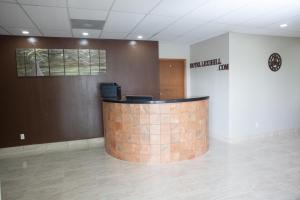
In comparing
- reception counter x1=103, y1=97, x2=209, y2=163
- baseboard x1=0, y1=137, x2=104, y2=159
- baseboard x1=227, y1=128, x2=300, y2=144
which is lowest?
baseboard x1=0, y1=137, x2=104, y2=159

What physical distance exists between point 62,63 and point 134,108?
7.47 ft

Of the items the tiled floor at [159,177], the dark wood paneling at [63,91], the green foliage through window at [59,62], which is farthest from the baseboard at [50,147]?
the green foliage through window at [59,62]

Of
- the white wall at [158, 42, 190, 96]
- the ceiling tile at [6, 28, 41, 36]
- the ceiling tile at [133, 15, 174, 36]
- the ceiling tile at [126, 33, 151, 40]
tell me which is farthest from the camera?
the white wall at [158, 42, 190, 96]

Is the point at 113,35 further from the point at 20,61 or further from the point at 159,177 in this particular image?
the point at 159,177

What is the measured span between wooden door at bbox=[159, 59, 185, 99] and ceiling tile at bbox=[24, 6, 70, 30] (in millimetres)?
3126

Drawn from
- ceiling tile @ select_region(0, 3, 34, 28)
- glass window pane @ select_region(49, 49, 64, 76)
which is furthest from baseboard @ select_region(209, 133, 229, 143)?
ceiling tile @ select_region(0, 3, 34, 28)

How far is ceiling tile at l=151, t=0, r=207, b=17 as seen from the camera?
2887mm

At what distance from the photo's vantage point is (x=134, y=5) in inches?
117

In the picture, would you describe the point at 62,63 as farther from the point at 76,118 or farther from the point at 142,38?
the point at 142,38

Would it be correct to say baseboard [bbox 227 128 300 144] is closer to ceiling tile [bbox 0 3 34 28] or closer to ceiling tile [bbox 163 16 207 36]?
ceiling tile [bbox 163 16 207 36]

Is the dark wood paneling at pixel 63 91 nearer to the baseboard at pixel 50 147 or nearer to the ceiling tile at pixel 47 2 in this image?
the baseboard at pixel 50 147

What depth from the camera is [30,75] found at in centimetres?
469

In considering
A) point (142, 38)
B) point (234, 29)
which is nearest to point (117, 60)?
point (142, 38)

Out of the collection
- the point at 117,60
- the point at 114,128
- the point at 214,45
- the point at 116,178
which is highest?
the point at 214,45
